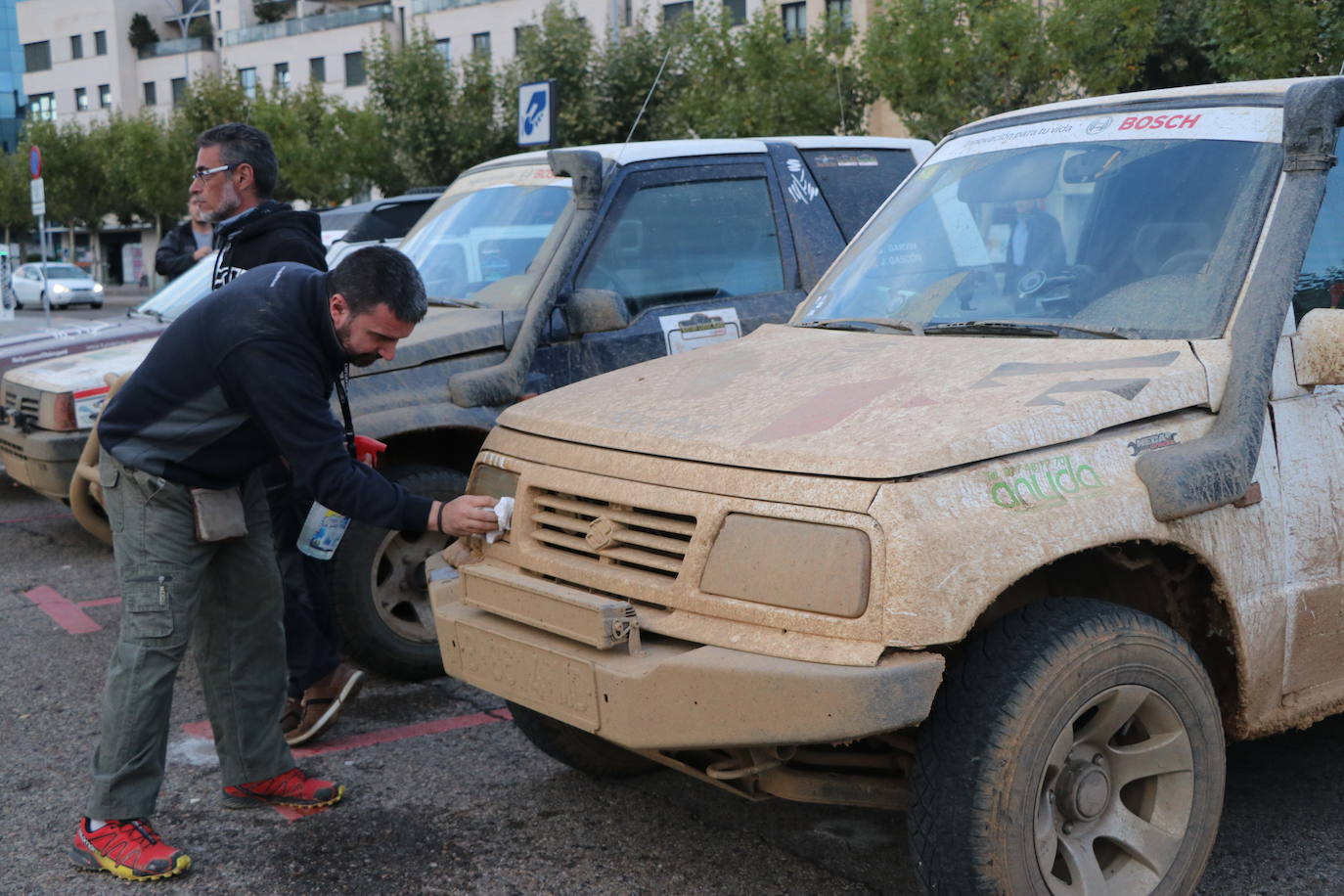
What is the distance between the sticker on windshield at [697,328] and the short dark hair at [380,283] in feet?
7.12

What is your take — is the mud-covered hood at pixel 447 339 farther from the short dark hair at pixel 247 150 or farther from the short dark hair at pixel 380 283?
the short dark hair at pixel 380 283

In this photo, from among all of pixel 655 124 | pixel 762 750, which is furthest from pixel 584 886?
pixel 655 124

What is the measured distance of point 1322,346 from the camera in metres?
3.21

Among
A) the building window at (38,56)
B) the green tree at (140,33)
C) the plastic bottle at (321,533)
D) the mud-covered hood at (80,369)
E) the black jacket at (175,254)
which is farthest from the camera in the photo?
the building window at (38,56)

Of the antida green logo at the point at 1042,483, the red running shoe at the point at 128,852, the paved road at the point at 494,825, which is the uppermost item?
the antida green logo at the point at 1042,483

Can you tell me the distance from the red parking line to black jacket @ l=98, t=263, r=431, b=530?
2.92 meters

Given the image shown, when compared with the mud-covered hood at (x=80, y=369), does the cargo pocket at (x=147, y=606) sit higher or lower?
lower

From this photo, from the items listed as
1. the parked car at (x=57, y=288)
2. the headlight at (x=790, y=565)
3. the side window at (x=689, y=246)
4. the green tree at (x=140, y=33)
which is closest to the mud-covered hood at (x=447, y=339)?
the side window at (x=689, y=246)

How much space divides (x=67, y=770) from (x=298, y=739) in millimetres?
732

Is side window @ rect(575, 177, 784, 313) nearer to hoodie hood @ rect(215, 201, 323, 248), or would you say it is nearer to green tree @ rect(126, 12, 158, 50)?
hoodie hood @ rect(215, 201, 323, 248)

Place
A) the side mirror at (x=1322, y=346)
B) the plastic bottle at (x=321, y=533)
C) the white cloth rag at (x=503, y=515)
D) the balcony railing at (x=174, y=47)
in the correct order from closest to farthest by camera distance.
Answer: the side mirror at (x=1322, y=346)
the white cloth rag at (x=503, y=515)
the plastic bottle at (x=321, y=533)
the balcony railing at (x=174, y=47)

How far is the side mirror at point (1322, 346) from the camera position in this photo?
320cm

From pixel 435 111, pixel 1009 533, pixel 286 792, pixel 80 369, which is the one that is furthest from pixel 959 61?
pixel 1009 533

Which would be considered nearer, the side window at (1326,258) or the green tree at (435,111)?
the side window at (1326,258)
